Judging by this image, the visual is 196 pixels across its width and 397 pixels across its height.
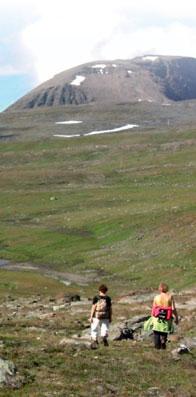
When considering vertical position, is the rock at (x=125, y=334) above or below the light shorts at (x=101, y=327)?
below

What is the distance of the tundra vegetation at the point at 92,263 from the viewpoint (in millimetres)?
24156

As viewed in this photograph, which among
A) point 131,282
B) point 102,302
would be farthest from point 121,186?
point 102,302

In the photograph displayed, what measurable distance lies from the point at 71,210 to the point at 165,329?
10070 cm

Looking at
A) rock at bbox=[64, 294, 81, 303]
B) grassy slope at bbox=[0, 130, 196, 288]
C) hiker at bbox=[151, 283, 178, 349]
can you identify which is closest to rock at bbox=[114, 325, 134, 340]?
hiker at bbox=[151, 283, 178, 349]

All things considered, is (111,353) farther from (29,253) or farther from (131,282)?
(29,253)

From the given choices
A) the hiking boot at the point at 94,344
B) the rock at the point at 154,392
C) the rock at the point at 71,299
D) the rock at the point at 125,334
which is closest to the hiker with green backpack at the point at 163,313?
the hiking boot at the point at 94,344

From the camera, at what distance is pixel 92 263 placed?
85.9 metres

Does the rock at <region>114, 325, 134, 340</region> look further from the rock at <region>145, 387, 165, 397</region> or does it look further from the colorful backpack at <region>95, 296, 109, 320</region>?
the rock at <region>145, 387, 165, 397</region>

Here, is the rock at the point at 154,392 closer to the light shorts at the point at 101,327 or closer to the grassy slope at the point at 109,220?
the light shorts at the point at 101,327

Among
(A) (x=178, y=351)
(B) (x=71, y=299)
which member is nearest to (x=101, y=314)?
(A) (x=178, y=351)

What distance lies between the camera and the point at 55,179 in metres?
176

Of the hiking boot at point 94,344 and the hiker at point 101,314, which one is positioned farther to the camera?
the hiker at point 101,314

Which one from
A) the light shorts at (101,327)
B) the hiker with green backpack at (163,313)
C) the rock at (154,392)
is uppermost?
the hiker with green backpack at (163,313)

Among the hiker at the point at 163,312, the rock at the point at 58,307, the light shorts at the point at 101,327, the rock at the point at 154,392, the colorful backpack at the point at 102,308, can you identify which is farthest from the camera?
the rock at the point at 58,307
